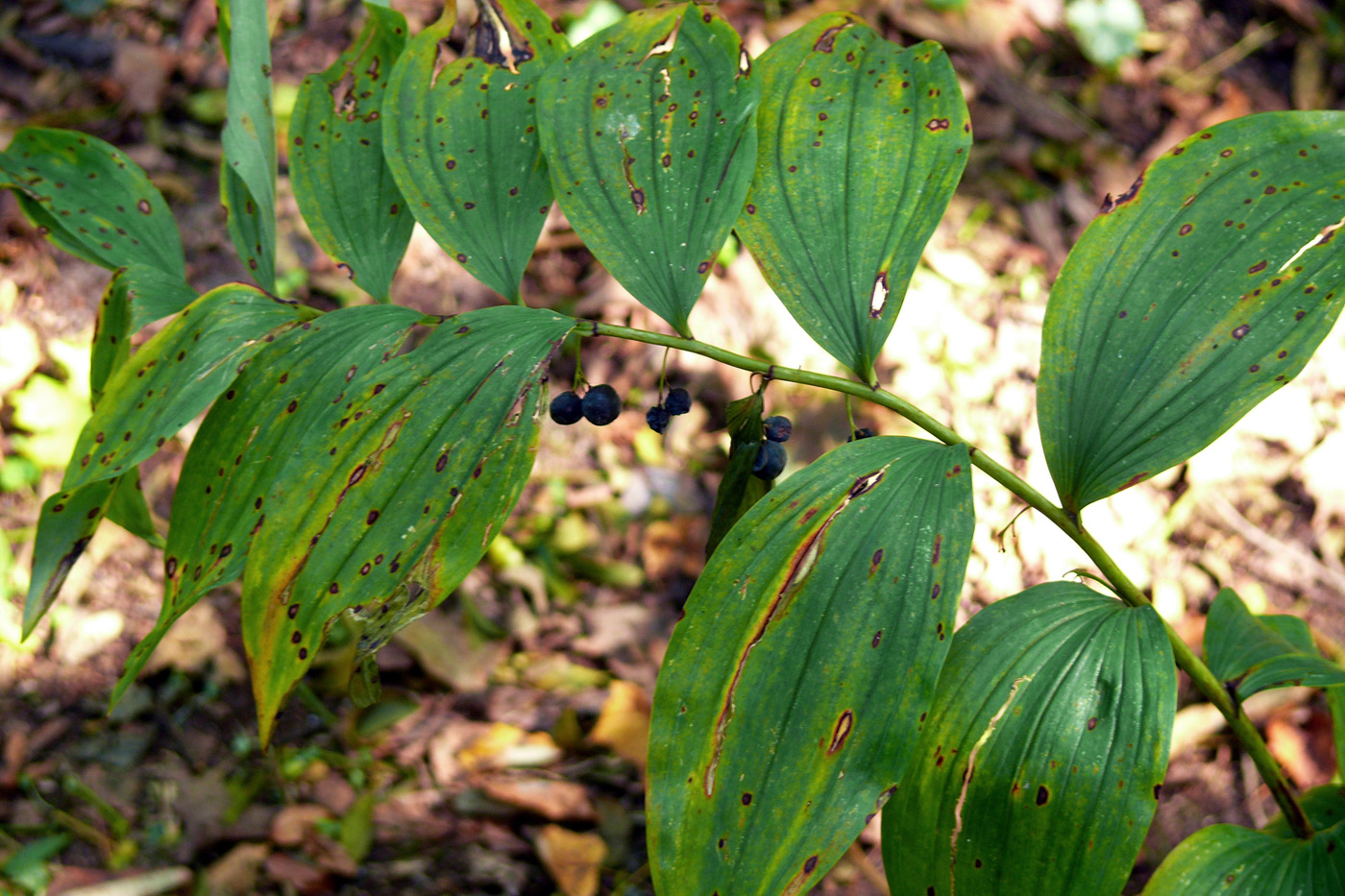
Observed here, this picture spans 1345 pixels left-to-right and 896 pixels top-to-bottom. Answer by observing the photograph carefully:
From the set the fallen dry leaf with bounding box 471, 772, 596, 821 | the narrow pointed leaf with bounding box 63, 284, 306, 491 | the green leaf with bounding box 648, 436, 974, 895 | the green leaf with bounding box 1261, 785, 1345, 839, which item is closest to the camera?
the green leaf with bounding box 648, 436, 974, 895

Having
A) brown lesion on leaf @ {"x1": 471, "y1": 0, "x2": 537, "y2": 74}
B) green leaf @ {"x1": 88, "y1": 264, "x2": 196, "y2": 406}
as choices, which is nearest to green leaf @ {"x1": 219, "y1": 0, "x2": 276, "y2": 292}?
green leaf @ {"x1": 88, "y1": 264, "x2": 196, "y2": 406}

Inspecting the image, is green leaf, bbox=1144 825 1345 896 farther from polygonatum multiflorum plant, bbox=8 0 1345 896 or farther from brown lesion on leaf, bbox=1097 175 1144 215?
brown lesion on leaf, bbox=1097 175 1144 215

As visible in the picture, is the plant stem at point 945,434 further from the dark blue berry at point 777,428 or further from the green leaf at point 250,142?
the green leaf at point 250,142

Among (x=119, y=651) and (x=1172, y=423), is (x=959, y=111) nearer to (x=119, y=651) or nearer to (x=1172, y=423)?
(x=1172, y=423)

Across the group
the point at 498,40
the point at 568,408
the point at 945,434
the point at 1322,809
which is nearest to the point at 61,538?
the point at 568,408

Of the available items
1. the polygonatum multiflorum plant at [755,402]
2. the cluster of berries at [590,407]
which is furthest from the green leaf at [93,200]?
the cluster of berries at [590,407]
